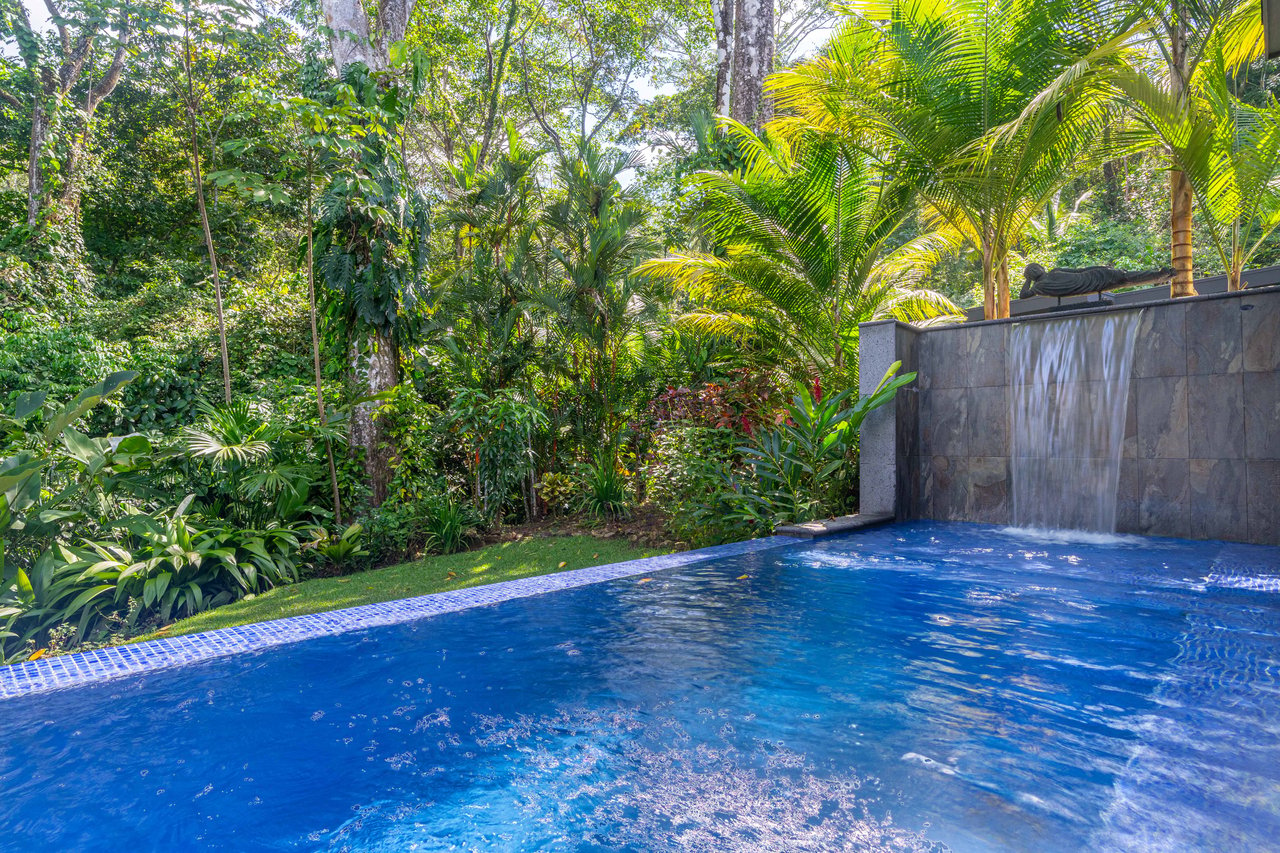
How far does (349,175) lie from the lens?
695 centimetres

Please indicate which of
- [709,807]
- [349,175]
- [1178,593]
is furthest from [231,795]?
[349,175]

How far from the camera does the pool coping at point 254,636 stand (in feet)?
10.1

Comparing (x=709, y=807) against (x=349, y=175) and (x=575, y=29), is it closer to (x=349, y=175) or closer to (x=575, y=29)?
(x=349, y=175)

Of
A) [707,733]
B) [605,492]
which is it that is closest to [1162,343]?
[707,733]

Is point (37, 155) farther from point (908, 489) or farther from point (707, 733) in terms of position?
point (707, 733)

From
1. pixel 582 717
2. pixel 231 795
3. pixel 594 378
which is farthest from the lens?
pixel 594 378

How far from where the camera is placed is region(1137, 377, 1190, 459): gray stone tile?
219 inches

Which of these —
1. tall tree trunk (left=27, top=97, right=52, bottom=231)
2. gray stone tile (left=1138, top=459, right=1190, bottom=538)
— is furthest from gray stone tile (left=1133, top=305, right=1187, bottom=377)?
tall tree trunk (left=27, top=97, right=52, bottom=231)

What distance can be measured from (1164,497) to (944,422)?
182 cm

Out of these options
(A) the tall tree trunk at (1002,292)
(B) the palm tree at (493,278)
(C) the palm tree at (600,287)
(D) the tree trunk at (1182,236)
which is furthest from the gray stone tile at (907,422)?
(B) the palm tree at (493,278)

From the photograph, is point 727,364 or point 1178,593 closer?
point 1178,593

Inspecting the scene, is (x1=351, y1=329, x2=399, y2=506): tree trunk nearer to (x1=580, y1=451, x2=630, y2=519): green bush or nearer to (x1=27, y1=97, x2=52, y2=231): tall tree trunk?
(x1=580, y1=451, x2=630, y2=519): green bush

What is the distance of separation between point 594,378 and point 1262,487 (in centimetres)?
662

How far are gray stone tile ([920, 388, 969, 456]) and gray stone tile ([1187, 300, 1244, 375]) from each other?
1727mm
